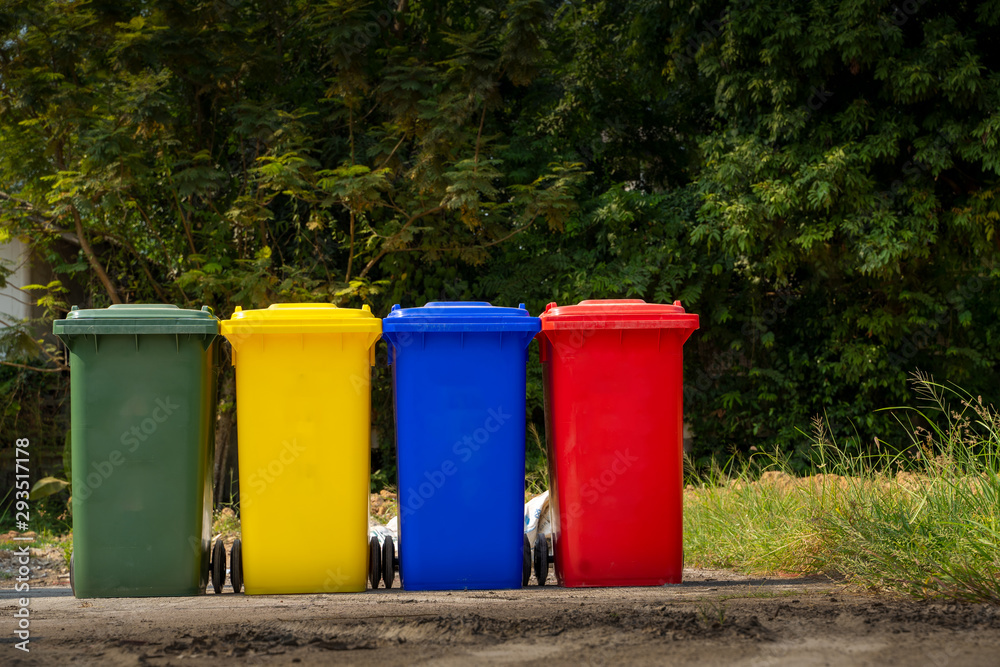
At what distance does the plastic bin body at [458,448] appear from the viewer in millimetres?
3295

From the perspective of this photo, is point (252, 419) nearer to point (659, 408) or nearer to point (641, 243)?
point (659, 408)

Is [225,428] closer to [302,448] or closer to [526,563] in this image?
[302,448]

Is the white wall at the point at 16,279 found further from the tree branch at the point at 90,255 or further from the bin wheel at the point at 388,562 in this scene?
the bin wheel at the point at 388,562

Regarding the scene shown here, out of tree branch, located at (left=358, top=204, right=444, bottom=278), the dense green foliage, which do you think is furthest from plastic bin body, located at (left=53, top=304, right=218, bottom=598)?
tree branch, located at (left=358, top=204, right=444, bottom=278)

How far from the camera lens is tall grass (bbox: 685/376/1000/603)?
255 cm

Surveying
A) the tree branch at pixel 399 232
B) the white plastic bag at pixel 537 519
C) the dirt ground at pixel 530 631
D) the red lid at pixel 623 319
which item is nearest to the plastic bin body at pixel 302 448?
the dirt ground at pixel 530 631

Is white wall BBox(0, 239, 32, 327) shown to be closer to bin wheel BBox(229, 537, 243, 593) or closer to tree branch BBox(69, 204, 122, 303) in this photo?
tree branch BBox(69, 204, 122, 303)

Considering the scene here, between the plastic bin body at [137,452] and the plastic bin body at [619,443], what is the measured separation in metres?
1.61

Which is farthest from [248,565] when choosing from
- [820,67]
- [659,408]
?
[820,67]

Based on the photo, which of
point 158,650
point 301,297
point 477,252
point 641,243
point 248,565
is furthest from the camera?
point 641,243

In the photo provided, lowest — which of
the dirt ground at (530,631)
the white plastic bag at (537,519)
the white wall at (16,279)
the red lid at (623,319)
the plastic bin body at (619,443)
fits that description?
the white plastic bag at (537,519)

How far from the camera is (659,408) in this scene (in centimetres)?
341

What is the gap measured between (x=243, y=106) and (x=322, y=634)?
20.3ft

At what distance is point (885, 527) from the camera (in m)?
2.96
